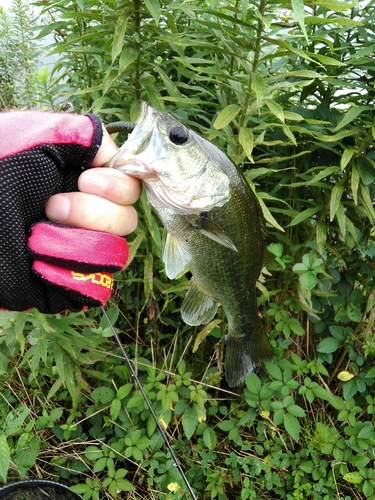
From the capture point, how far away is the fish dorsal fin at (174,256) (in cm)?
102

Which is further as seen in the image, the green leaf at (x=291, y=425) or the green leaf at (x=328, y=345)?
the green leaf at (x=328, y=345)

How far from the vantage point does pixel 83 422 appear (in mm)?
1997

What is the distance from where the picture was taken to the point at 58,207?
2.86ft

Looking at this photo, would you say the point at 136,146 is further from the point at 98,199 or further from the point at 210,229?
the point at 210,229

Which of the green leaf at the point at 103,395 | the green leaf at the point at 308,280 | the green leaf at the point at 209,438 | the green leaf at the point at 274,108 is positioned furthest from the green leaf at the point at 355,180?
the green leaf at the point at 103,395

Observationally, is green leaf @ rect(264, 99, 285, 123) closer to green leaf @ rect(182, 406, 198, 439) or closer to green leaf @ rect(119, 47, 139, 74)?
green leaf @ rect(119, 47, 139, 74)

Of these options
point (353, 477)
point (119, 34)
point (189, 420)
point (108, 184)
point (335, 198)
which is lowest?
point (353, 477)

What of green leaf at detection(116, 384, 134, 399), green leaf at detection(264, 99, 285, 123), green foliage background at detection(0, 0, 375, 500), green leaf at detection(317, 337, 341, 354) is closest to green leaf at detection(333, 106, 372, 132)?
green foliage background at detection(0, 0, 375, 500)

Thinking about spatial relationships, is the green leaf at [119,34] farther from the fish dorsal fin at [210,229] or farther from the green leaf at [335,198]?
the green leaf at [335,198]

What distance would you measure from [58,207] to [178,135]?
0.29 metres

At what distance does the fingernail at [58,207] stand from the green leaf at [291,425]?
1.35 meters

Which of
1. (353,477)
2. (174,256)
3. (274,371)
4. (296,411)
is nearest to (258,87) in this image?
(174,256)

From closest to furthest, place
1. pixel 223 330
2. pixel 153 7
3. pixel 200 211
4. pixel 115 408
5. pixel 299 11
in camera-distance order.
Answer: pixel 200 211
pixel 299 11
pixel 153 7
pixel 115 408
pixel 223 330

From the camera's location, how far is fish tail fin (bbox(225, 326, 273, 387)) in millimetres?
1332
